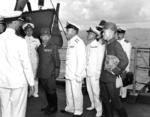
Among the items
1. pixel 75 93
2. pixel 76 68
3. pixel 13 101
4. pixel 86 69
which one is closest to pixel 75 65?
pixel 76 68

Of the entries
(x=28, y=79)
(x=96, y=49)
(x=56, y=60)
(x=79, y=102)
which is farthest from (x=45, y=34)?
(x=28, y=79)


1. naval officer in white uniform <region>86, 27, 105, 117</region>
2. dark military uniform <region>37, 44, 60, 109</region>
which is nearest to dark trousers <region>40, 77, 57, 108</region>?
dark military uniform <region>37, 44, 60, 109</region>

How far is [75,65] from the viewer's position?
14.3 feet

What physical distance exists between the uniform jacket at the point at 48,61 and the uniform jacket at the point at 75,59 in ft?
0.81

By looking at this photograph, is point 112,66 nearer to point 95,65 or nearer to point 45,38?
point 95,65

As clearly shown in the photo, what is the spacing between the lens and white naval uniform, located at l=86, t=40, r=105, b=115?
4.43 meters

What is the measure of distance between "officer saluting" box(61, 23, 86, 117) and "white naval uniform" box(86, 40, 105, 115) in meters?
0.17

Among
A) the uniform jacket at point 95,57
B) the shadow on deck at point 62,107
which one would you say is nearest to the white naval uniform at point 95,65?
the uniform jacket at point 95,57

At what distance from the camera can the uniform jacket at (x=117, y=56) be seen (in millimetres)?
3580

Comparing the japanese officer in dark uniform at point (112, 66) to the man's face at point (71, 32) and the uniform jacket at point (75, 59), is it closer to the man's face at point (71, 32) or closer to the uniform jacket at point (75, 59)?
the uniform jacket at point (75, 59)

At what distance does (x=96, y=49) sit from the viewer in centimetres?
Answer: 443

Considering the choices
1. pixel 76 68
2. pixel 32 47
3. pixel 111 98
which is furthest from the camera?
pixel 32 47

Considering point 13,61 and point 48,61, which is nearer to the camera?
point 13,61

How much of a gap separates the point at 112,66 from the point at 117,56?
14 centimetres
